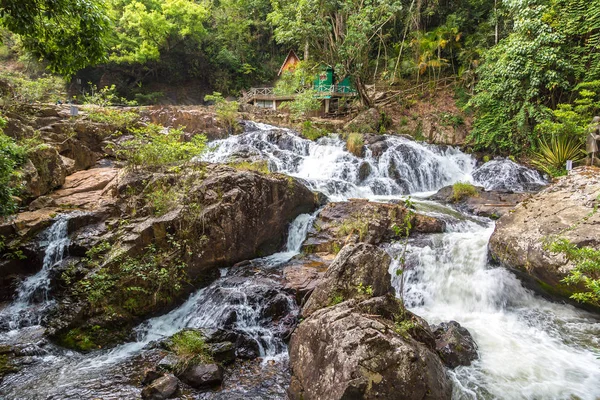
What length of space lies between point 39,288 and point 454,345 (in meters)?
7.90

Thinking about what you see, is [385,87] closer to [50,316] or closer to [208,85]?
[208,85]

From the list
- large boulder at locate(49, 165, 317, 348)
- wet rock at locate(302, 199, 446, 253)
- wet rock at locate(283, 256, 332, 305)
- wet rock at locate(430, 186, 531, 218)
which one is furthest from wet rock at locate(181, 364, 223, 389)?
wet rock at locate(430, 186, 531, 218)

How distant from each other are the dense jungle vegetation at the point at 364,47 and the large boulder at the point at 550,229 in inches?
237

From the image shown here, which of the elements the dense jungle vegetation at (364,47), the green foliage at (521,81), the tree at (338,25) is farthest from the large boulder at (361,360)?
the tree at (338,25)

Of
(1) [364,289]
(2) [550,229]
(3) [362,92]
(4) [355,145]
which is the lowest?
(1) [364,289]

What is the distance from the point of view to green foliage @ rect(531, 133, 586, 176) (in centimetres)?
1184

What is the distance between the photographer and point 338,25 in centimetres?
1656

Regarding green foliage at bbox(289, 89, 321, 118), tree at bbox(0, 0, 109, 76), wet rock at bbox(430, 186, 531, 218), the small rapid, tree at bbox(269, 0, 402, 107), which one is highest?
tree at bbox(269, 0, 402, 107)

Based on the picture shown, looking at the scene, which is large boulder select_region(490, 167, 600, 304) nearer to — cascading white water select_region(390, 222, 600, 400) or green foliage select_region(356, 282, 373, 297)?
cascading white water select_region(390, 222, 600, 400)

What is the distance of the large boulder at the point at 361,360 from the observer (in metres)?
3.63

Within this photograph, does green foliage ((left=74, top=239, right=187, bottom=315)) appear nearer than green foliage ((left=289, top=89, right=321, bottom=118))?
Yes

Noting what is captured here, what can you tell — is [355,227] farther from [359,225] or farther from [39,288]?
[39,288]

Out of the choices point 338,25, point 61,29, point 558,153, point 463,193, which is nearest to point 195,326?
point 61,29

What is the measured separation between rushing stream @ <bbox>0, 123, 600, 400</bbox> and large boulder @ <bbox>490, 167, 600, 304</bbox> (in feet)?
1.65
